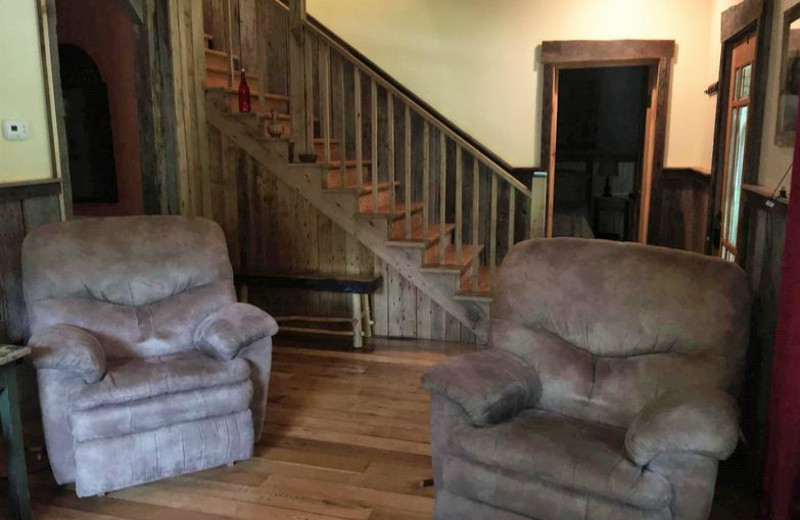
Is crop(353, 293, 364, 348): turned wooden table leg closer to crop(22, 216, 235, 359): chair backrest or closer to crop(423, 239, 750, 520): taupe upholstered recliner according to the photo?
crop(22, 216, 235, 359): chair backrest

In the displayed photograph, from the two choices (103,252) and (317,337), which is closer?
(103,252)

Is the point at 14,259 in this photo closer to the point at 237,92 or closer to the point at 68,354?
the point at 68,354

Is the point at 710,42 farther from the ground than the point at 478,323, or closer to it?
farther from the ground

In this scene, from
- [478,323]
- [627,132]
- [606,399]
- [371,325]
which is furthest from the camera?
[627,132]

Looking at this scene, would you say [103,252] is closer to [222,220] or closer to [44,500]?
[44,500]

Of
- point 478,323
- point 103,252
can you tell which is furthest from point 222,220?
point 478,323

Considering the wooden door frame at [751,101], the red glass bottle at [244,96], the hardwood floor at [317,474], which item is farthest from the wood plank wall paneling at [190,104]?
the wooden door frame at [751,101]

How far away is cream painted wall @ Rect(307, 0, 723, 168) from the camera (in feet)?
16.3

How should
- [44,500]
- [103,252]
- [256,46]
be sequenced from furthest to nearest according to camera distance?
1. [256,46]
2. [103,252]
3. [44,500]

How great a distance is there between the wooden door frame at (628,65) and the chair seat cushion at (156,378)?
3275mm

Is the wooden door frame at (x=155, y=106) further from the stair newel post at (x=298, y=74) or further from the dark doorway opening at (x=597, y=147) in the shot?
the dark doorway opening at (x=597, y=147)

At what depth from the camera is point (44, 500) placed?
2549 mm

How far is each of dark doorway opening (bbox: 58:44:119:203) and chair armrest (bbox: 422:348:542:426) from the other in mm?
3394

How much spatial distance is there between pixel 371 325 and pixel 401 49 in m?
2.38
